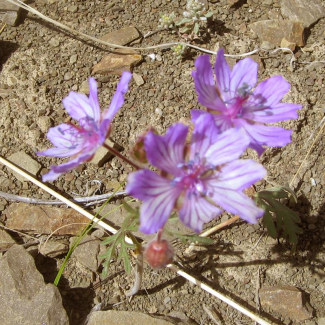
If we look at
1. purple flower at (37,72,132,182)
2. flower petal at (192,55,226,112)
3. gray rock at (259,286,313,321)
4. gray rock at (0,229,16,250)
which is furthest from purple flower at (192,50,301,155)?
gray rock at (0,229,16,250)

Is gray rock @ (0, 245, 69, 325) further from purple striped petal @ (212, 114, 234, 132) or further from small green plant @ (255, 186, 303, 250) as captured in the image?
purple striped petal @ (212, 114, 234, 132)

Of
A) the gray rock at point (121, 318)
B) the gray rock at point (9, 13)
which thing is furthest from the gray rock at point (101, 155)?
the gray rock at point (9, 13)

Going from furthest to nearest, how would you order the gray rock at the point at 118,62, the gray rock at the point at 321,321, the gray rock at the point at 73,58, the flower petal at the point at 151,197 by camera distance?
the gray rock at the point at 73,58 < the gray rock at the point at 118,62 < the gray rock at the point at 321,321 < the flower petal at the point at 151,197

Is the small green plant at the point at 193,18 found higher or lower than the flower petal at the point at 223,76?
lower

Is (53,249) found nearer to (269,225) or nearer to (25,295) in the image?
(25,295)

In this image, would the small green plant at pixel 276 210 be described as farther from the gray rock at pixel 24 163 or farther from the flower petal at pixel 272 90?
the gray rock at pixel 24 163

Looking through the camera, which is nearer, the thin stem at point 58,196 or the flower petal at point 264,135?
the flower petal at point 264,135

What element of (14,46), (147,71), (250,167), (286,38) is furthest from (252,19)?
(250,167)
